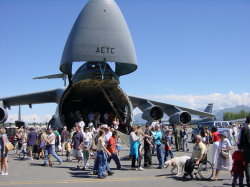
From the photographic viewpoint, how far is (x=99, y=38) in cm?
1373

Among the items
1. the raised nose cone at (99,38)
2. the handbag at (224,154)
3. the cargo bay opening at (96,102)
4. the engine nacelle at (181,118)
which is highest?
the raised nose cone at (99,38)

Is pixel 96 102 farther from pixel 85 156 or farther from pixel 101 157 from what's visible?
pixel 101 157

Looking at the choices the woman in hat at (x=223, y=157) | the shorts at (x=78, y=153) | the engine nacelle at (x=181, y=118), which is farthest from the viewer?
the engine nacelle at (x=181, y=118)

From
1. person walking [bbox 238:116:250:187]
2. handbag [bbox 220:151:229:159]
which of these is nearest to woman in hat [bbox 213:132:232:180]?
handbag [bbox 220:151:229:159]

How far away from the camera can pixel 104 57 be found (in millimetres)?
13852

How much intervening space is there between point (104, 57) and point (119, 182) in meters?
7.78

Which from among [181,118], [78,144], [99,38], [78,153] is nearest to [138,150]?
[78,153]

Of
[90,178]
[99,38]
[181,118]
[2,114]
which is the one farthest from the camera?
[181,118]

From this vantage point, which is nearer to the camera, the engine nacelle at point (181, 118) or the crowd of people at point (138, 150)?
the crowd of people at point (138, 150)

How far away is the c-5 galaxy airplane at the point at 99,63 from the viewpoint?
13.8 m

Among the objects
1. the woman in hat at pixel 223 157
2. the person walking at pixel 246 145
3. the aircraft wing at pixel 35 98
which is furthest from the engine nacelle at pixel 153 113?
the person walking at pixel 246 145

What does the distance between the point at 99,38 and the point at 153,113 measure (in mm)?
5917

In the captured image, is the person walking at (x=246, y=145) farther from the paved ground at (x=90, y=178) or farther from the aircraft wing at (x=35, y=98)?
the aircraft wing at (x=35, y=98)

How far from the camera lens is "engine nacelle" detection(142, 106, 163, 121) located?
17000 mm
